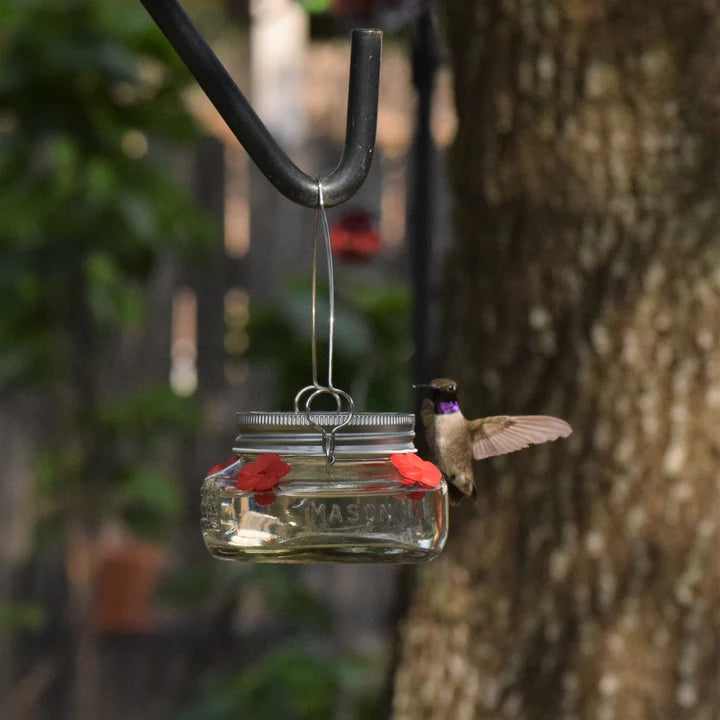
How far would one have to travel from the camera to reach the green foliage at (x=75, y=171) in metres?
3.88

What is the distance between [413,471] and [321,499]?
0.29ft

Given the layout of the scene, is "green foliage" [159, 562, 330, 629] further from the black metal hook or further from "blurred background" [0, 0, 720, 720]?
the black metal hook

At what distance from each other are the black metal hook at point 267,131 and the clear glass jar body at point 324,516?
0.26 metres

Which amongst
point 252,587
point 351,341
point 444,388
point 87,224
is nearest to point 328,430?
point 444,388

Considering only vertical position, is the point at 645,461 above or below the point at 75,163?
below

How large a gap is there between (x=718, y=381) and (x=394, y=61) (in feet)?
22.3

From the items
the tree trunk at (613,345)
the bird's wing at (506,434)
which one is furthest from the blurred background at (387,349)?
the bird's wing at (506,434)

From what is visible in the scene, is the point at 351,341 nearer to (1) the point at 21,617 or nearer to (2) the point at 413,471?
(1) the point at 21,617

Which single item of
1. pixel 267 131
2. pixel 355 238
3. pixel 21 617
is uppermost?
pixel 267 131

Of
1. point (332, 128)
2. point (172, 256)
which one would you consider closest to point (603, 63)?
point (172, 256)

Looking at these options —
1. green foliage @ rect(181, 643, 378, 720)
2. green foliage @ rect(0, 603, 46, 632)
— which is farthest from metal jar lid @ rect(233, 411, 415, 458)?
green foliage @ rect(0, 603, 46, 632)

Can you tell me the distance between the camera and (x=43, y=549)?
16.4 feet

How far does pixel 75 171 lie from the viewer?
4.30 metres

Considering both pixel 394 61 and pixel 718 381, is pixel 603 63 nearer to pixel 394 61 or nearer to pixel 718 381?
pixel 718 381
